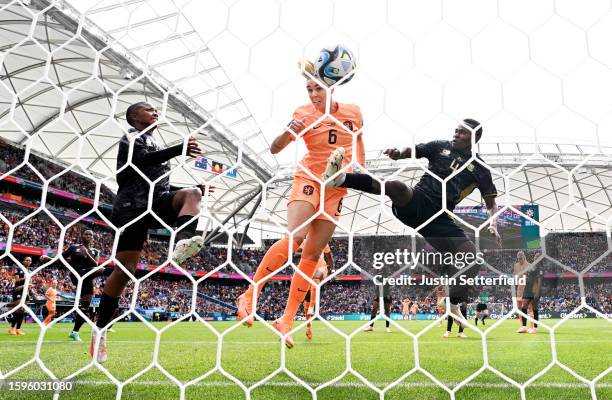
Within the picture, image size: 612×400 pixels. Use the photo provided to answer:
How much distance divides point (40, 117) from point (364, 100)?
1635 cm

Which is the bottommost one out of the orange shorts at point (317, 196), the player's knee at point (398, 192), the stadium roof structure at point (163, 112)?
the orange shorts at point (317, 196)

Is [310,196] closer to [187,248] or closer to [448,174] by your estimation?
[187,248]

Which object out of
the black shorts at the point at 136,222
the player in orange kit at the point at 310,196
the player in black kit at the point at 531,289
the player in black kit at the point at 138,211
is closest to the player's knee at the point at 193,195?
the player in black kit at the point at 138,211

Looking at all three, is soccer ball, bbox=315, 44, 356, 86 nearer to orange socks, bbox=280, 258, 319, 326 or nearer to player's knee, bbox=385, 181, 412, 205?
player's knee, bbox=385, 181, 412, 205

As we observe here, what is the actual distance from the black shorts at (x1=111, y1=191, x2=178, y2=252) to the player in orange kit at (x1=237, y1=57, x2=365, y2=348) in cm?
62

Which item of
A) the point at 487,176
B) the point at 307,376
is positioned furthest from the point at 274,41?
the point at 307,376

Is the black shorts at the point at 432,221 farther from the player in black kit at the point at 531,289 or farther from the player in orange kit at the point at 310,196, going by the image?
the player in black kit at the point at 531,289

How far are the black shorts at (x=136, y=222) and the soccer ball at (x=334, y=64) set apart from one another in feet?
3.56

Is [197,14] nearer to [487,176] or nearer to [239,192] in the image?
[487,176]

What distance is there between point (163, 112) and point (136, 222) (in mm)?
689

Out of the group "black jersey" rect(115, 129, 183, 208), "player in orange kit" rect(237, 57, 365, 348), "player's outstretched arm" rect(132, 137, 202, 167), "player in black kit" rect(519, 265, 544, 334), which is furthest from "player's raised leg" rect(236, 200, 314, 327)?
"player in black kit" rect(519, 265, 544, 334)

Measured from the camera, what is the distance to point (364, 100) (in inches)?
114

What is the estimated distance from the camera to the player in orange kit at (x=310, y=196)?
2564 millimetres

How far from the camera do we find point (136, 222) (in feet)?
8.39
